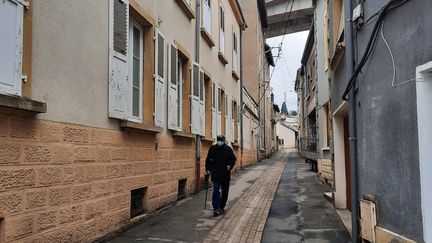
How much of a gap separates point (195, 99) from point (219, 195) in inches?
135

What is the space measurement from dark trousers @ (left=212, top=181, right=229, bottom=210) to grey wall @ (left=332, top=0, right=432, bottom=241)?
3344 mm

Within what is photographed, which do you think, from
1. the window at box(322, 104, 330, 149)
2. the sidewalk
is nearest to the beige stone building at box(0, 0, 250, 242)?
the sidewalk

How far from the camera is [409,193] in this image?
4.80 metres

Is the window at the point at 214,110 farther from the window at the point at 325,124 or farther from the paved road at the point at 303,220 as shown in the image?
the window at the point at 325,124

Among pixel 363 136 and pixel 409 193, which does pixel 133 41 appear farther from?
pixel 409 193

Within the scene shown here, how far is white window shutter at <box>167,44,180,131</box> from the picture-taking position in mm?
9438

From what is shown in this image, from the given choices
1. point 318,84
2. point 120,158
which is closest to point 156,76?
point 120,158

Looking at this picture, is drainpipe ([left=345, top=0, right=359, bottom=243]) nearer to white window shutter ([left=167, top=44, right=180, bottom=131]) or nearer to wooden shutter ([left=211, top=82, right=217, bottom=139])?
white window shutter ([left=167, top=44, right=180, bottom=131])

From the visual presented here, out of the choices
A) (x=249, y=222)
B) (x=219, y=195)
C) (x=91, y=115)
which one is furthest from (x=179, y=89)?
(x=91, y=115)

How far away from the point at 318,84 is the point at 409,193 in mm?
12037

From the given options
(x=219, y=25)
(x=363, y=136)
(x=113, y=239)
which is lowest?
(x=113, y=239)

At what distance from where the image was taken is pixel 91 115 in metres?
6.11

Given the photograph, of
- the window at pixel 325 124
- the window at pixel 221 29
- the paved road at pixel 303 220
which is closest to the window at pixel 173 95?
the paved road at pixel 303 220

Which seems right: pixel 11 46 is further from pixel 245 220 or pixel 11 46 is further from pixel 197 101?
pixel 197 101
